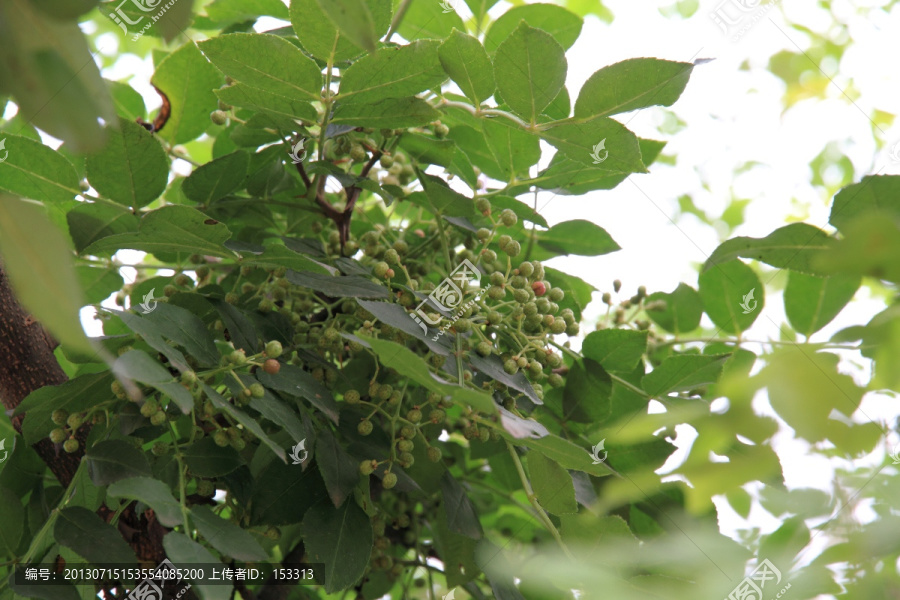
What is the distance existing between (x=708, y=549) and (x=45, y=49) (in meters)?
0.51

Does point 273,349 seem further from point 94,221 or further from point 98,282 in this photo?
point 98,282

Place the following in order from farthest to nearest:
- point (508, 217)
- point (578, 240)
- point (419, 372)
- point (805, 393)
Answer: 1. point (578, 240)
2. point (508, 217)
3. point (419, 372)
4. point (805, 393)

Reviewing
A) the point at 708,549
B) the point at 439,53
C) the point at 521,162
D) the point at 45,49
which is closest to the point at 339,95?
the point at 439,53

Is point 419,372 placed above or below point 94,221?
above

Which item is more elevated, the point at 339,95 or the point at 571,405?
the point at 339,95

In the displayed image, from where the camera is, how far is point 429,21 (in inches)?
44.5

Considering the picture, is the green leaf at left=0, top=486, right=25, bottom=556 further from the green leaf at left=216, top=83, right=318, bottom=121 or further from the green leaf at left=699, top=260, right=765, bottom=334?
the green leaf at left=699, top=260, right=765, bottom=334

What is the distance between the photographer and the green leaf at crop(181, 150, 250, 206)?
993mm

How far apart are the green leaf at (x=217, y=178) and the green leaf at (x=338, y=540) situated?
1.51 ft

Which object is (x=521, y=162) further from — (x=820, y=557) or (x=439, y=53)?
(x=820, y=557)

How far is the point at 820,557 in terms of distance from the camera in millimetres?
455

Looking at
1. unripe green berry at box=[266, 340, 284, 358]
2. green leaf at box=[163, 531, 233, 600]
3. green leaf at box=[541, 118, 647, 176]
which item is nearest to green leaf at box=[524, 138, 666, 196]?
green leaf at box=[541, 118, 647, 176]

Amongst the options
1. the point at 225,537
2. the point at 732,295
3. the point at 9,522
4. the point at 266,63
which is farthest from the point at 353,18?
the point at 732,295

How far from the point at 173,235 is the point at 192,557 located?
35 cm
